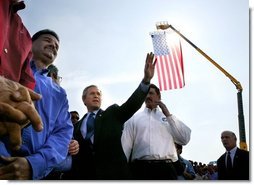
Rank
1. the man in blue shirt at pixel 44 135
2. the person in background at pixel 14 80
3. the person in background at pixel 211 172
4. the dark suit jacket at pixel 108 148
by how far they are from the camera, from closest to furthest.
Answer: the person in background at pixel 14 80 < the man in blue shirt at pixel 44 135 < the dark suit jacket at pixel 108 148 < the person in background at pixel 211 172

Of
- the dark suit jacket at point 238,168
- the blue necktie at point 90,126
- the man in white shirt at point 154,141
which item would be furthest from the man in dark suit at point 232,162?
the blue necktie at point 90,126

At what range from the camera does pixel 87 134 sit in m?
1.71

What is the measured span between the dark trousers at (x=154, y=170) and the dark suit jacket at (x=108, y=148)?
0.46 ft

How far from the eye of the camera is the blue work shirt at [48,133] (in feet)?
3.70

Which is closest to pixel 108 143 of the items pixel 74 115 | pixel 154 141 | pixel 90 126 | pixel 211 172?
pixel 90 126

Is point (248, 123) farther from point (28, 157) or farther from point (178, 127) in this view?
point (28, 157)

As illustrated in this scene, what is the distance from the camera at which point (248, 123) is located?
5.37ft

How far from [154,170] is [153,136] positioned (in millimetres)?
176

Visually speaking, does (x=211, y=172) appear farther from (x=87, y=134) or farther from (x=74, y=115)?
(x=74, y=115)

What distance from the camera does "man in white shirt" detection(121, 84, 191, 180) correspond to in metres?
1.76

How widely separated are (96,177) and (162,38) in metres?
2.15

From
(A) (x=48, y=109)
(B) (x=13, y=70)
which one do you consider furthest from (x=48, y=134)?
(B) (x=13, y=70)

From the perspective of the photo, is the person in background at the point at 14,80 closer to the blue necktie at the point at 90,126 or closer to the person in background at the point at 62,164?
the person in background at the point at 62,164

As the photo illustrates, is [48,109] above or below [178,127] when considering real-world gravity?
above
